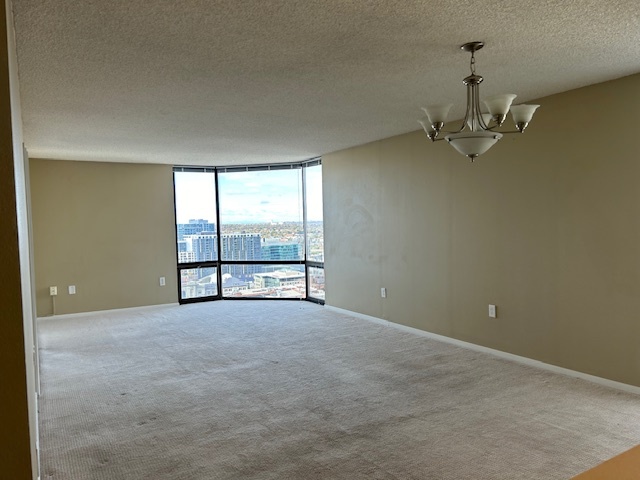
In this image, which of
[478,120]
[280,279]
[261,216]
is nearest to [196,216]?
[261,216]

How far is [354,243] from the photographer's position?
266 inches

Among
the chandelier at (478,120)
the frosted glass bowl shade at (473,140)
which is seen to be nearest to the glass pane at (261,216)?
the chandelier at (478,120)

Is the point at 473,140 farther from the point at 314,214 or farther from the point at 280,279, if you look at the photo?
the point at 280,279

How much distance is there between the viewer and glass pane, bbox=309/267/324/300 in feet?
25.3

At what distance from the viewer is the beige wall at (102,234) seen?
22.5 ft

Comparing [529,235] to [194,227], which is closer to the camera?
[529,235]

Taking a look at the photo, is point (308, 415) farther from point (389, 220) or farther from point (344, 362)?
point (389, 220)

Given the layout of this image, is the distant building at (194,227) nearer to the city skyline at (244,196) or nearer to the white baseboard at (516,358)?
the city skyline at (244,196)

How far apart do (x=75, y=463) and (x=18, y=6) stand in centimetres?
240

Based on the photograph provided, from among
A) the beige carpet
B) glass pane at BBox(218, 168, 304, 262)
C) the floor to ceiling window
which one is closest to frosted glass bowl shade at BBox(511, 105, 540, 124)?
the beige carpet

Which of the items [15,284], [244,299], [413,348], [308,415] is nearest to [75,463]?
[308,415]

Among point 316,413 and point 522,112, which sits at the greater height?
point 522,112

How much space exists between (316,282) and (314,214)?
112 cm

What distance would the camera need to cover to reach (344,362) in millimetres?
4488
